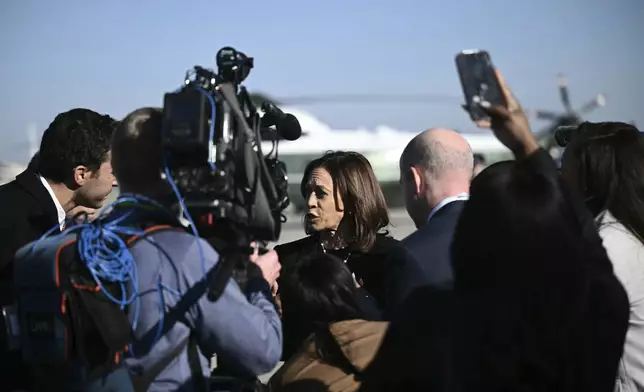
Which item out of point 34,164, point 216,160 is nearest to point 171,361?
point 216,160

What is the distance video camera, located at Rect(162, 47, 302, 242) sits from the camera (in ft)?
7.90

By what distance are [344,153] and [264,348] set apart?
2.30 meters

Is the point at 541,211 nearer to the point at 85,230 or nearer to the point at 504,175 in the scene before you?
the point at 504,175

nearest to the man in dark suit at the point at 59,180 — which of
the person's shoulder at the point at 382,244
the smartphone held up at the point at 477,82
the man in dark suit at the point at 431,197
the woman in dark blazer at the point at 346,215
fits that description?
the woman in dark blazer at the point at 346,215

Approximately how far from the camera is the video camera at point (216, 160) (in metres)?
2.41

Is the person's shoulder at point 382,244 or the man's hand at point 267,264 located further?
the person's shoulder at point 382,244

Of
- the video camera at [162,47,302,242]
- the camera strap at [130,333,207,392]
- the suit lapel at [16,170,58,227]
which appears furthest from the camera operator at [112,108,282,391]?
the suit lapel at [16,170,58,227]

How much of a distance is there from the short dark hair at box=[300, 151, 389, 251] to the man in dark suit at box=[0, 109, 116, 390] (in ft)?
4.08

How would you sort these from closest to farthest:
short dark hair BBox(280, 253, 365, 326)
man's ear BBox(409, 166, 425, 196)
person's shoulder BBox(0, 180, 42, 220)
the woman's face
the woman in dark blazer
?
short dark hair BBox(280, 253, 365, 326) → man's ear BBox(409, 166, 425, 196) → person's shoulder BBox(0, 180, 42, 220) → the woman in dark blazer → the woman's face

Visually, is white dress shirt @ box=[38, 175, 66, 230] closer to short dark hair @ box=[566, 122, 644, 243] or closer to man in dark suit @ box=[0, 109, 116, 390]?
man in dark suit @ box=[0, 109, 116, 390]

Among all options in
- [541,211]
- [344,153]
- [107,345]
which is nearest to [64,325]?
[107,345]

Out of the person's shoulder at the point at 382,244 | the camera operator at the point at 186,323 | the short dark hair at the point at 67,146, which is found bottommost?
the person's shoulder at the point at 382,244

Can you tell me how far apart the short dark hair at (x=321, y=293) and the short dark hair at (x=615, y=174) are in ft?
3.46

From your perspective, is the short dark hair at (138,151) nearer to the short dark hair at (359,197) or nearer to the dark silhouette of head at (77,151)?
the dark silhouette of head at (77,151)
